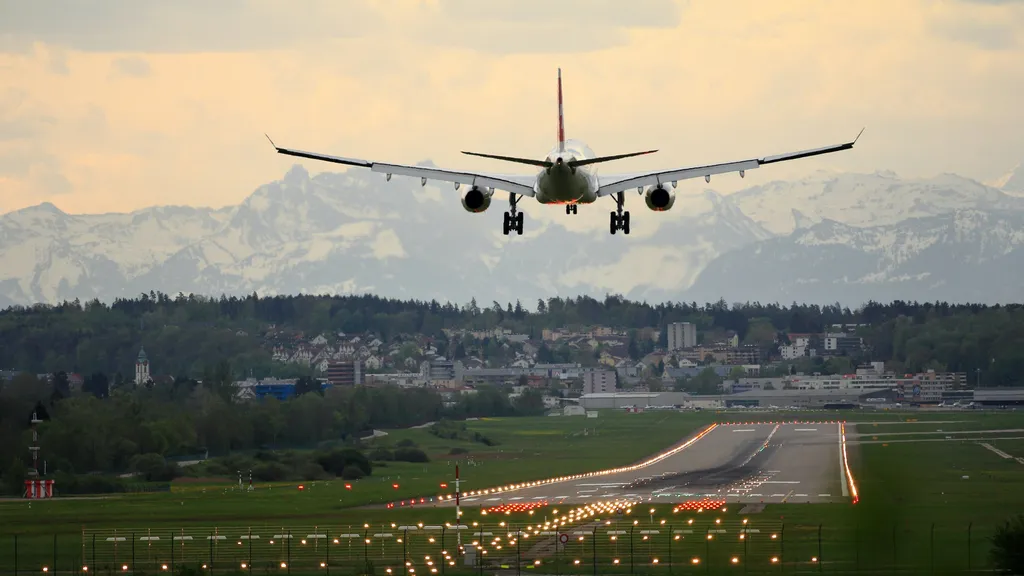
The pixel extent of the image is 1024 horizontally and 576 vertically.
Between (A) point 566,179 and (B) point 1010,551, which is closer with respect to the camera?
(B) point 1010,551

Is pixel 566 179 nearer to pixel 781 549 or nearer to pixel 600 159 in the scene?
pixel 600 159

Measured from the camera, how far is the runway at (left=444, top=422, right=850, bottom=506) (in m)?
96.9

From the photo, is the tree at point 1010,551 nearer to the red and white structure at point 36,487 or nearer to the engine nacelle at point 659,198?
the engine nacelle at point 659,198

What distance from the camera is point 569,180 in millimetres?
65250

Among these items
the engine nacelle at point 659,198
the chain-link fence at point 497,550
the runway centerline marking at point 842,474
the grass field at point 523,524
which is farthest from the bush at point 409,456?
the engine nacelle at point 659,198

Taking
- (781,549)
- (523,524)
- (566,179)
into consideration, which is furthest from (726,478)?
(566,179)

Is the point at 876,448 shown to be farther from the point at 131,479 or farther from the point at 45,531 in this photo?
the point at 45,531

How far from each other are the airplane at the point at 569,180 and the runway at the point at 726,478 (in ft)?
91.8

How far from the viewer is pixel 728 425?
172 metres

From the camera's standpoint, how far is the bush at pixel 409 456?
131500 millimetres

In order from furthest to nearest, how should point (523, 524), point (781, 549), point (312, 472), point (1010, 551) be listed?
point (312, 472) < point (523, 524) < point (781, 549) < point (1010, 551)

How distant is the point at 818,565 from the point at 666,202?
1597 centimetres

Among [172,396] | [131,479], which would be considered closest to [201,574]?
[131,479]

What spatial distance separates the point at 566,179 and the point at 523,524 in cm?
2390
